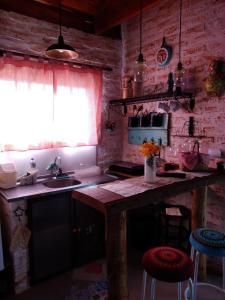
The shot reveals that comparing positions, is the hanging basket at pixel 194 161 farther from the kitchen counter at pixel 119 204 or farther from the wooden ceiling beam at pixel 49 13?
the wooden ceiling beam at pixel 49 13

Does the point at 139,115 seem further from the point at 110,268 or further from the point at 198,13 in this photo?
the point at 110,268

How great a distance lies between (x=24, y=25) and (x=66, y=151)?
4.81 feet

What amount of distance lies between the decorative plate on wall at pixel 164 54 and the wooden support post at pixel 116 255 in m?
2.06

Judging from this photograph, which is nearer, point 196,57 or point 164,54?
point 196,57

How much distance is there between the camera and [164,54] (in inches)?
115

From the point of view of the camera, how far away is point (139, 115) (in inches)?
130

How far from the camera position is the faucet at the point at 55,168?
288 cm

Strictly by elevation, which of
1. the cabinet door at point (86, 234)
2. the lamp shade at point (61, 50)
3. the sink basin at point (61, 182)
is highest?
the lamp shade at point (61, 50)

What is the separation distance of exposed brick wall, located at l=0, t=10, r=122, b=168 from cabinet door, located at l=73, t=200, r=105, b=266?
0.93m

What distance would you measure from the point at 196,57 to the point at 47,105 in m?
1.71

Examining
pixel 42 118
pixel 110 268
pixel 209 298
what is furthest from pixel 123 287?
pixel 42 118

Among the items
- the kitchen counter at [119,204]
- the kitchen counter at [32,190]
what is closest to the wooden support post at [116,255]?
the kitchen counter at [119,204]

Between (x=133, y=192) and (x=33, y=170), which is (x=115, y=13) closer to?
(x=33, y=170)

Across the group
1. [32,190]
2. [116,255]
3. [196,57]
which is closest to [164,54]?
[196,57]
